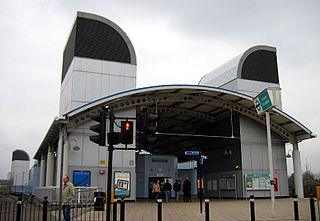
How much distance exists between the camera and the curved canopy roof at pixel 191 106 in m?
23.1

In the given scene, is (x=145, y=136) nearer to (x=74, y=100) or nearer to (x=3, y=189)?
(x=74, y=100)

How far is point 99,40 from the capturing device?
2791 centimetres

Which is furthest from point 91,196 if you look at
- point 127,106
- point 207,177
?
point 207,177

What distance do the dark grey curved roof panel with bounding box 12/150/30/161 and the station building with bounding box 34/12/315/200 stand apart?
50.0 meters

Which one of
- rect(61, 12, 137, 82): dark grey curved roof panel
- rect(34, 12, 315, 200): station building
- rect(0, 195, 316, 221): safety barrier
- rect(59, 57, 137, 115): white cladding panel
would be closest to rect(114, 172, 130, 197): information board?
rect(34, 12, 315, 200): station building

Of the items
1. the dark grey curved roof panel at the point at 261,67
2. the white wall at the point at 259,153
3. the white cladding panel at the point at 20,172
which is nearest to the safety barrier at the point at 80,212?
the white wall at the point at 259,153

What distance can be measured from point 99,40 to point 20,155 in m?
57.2

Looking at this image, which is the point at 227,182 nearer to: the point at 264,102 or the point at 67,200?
the point at 264,102

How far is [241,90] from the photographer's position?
31.6 meters

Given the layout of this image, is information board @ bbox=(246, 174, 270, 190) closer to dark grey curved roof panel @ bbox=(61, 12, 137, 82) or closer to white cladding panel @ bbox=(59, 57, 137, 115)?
white cladding panel @ bbox=(59, 57, 137, 115)

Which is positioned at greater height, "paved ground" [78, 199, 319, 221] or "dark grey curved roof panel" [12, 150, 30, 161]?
"dark grey curved roof panel" [12, 150, 30, 161]

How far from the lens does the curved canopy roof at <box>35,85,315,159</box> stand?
23.1m

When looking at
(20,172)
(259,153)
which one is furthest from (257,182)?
(20,172)

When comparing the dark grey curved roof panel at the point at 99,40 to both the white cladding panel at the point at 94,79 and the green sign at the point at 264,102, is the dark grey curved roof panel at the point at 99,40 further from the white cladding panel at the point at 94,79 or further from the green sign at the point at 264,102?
the green sign at the point at 264,102
